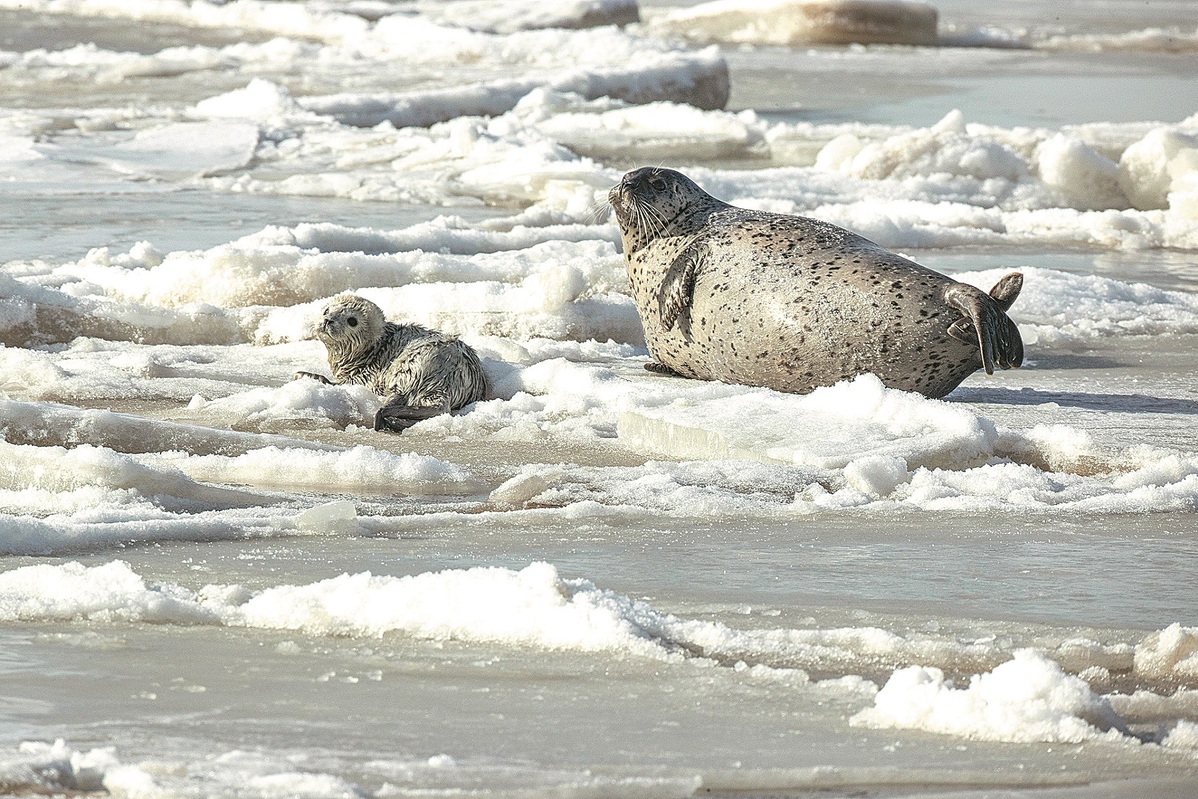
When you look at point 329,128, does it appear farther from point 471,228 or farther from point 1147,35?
point 1147,35

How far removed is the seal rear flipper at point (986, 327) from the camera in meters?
5.15

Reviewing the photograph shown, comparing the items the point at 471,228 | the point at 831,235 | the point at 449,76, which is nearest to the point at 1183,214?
the point at 471,228

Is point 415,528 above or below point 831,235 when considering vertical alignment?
below

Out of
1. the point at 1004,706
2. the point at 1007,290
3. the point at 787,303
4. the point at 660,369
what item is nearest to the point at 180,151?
the point at 660,369

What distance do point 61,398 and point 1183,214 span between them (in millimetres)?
7189

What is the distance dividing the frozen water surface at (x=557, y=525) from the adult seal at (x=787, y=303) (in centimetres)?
22

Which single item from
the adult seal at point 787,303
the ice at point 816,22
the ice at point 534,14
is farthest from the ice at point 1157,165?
the ice at point 534,14

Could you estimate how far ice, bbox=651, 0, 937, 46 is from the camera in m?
24.0

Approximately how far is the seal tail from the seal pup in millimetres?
1584

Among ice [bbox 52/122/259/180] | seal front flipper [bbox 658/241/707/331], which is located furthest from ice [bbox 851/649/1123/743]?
ice [bbox 52/122/259/180]

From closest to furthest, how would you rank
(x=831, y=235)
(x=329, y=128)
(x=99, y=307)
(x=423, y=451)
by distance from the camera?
(x=423, y=451) < (x=831, y=235) < (x=99, y=307) < (x=329, y=128)

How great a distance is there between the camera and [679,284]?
5855 mm

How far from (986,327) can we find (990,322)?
0.13 ft

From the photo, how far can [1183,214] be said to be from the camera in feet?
33.0
